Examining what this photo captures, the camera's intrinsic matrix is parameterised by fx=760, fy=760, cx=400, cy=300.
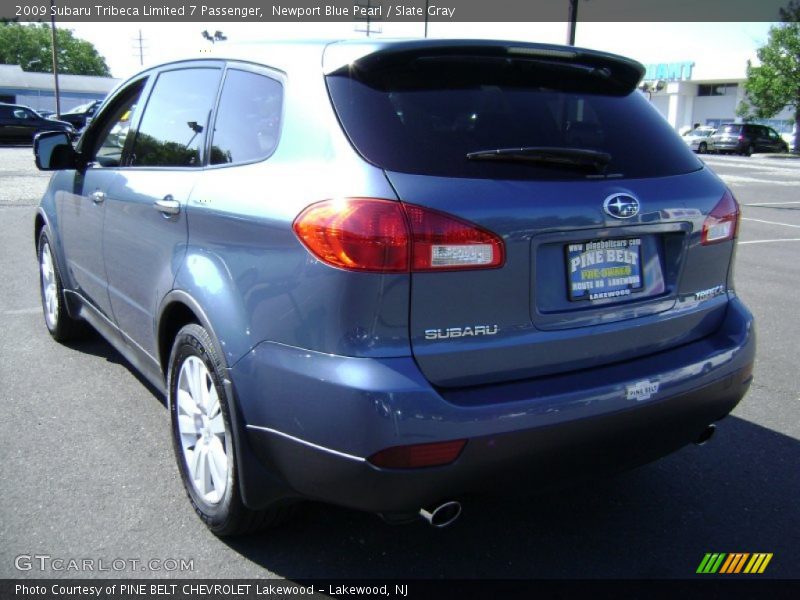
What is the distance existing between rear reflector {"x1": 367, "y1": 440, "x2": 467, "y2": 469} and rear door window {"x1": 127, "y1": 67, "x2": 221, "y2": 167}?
150 cm

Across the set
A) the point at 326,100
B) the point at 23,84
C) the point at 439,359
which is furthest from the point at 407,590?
the point at 23,84

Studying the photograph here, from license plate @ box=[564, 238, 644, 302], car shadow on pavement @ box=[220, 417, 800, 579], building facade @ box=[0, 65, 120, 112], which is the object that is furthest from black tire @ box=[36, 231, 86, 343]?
building facade @ box=[0, 65, 120, 112]

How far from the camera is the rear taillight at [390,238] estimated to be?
221 cm

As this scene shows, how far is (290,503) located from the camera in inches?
105

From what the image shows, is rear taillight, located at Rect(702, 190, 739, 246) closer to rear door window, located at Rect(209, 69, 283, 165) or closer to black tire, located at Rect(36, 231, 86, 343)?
rear door window, located at Rect(209, 69, 283, 165)

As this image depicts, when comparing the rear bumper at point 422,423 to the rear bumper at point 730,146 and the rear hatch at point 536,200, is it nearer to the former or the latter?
the rear hatch at point 536,200

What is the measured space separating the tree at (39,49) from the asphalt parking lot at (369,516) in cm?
11698

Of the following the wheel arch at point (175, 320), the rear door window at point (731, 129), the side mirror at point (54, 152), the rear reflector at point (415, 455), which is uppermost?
the side mirror at point (54, 152)

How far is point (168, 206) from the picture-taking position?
3064 mm

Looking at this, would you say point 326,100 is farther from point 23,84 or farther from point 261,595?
point 23,84

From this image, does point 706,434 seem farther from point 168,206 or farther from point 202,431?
point 168,206

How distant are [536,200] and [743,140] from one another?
4375cm

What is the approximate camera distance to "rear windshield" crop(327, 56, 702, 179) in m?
2.36
